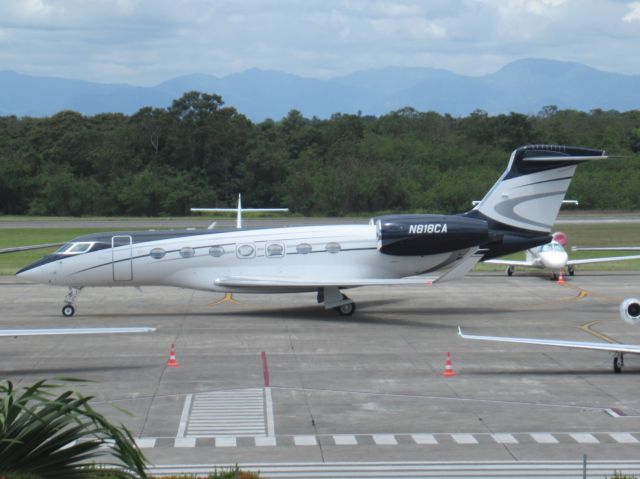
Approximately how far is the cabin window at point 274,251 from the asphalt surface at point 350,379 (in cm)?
189

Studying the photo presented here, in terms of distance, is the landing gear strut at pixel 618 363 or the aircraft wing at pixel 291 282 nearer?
the landing gear strut at pixel 618 363

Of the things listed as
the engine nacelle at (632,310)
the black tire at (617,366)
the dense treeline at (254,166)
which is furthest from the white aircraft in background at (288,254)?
the dense treeline at (254,166)

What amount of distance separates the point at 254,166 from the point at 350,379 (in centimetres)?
7365

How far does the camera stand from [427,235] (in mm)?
29953

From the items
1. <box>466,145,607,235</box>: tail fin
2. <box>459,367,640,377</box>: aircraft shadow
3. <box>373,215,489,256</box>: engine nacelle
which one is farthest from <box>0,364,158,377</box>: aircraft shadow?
<box>466,145,607,235</box>: tail fin

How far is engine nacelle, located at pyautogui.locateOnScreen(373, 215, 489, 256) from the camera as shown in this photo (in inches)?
1179

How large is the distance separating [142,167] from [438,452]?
273ft

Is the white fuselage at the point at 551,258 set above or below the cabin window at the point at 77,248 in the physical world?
below

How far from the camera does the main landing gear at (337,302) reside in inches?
1192

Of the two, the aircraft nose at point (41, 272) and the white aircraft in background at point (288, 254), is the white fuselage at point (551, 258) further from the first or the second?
the aircraft nose at point (41, 272)

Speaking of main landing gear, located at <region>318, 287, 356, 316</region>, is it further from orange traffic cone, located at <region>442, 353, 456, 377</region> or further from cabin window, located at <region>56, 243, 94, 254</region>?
orange traffic cone, located at <region>442, 353, 456, 377</region>

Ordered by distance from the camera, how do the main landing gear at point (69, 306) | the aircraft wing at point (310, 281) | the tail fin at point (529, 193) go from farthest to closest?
the tail fin at point (529, 193) < the main landing gear at point (69, 306) < the aircraft wing at point (310, 281)

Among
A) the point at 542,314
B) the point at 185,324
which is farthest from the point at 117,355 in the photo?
the point at 542,314

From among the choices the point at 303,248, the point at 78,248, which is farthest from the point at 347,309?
the point at 78,248
